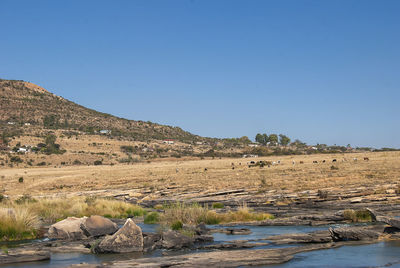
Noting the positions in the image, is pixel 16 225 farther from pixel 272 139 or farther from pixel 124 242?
pixel 272 139

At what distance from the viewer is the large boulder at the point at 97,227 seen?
1939 cm

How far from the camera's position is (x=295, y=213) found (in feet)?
86.2

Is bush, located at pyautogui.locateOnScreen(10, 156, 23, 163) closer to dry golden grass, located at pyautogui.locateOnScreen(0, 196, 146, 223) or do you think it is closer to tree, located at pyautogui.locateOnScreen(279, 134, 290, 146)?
dry golden grass, located at pyautogui.locateOnScreen(0, 196, 146, 223)

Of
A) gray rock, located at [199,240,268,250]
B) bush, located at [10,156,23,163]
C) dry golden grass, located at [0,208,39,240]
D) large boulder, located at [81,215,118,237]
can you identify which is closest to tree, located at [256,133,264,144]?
bush, located at [10,156,23,163]

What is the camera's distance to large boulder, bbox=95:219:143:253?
53.9 ft

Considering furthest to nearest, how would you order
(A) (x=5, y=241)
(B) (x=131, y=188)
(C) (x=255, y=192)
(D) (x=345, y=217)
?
(B) (x=131, y=188), (C) (x=255, y=192), (D) (x=345, y=217), (A) (x=5, y=241)

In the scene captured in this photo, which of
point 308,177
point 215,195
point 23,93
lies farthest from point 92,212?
point 23,93

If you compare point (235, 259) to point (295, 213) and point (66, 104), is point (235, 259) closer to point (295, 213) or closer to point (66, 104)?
point (295, 213)

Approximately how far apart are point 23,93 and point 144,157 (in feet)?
177

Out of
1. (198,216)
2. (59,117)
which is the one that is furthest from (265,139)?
(198,216)

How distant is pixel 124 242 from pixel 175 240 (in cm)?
185

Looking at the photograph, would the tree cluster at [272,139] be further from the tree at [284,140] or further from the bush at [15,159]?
the bush at [15,159]

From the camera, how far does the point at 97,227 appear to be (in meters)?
19.5

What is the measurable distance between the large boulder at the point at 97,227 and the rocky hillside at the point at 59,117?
103 metres
